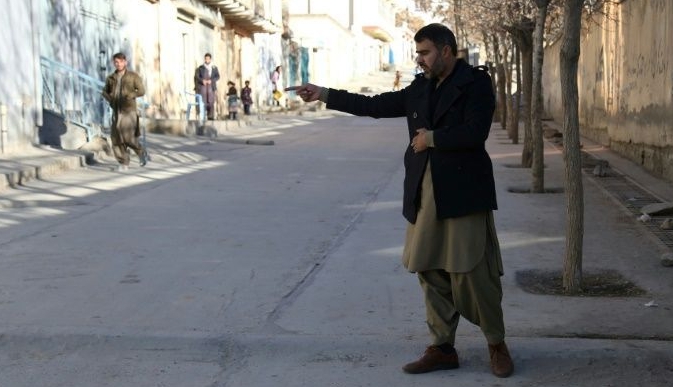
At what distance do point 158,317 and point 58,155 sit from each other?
9782mm

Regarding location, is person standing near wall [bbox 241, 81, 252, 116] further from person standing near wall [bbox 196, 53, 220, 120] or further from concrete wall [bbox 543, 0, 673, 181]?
concrete wall [bbox 543, 0, 673, 181]

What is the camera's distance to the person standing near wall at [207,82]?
87.6 feet

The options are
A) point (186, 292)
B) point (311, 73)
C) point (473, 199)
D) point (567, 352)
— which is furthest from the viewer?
point (311, 73)

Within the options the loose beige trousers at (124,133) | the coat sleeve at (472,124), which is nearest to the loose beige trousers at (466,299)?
the coat sleeve at (472,124)

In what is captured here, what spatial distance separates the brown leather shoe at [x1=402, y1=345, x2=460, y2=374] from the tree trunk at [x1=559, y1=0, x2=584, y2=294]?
1890 millimetres

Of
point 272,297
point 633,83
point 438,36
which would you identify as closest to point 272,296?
point 272,297

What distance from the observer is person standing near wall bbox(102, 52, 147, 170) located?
48.0 feet

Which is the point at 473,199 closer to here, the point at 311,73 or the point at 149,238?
the point at 149,238

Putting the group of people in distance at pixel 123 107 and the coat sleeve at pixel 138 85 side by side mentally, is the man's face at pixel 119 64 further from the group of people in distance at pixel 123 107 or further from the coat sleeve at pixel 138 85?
the coat sleeve at pixel 138 85

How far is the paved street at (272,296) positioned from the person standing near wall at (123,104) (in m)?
2.24

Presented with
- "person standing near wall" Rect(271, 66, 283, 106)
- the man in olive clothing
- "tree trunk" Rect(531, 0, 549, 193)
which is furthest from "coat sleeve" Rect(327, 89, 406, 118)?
"person standing near wall" Rect(271, 66, 283, 106)

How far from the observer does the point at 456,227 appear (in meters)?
4.97

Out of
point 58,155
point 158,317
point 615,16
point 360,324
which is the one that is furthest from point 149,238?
point 615,16

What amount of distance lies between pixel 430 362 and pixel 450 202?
2.78 ft
